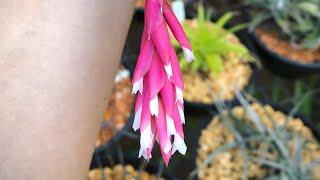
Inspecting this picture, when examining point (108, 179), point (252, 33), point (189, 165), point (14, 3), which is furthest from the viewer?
point (252, 33)

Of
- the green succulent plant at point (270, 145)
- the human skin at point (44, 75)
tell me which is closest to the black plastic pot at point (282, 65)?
the green succulent plant at point (270, 145)

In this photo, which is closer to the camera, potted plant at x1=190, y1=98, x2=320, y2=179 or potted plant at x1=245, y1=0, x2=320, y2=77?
potted plant at x1=190, y1=98, x2=320, y2=179

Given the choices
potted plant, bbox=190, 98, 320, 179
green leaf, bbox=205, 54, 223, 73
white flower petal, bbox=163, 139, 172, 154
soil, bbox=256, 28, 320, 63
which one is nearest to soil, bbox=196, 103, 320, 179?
potted plant, bbox=190, 98, 320, 179

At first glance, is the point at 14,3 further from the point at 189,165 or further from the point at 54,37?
the point at 189,165

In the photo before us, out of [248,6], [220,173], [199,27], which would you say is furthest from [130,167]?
[248,6]

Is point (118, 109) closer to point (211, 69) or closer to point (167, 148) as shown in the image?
point (211, 69)

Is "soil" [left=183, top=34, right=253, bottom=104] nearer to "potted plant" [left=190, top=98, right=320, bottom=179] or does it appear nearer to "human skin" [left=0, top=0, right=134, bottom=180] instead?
"potted plant" [left=190, top=98, right=320, bottom=179]
